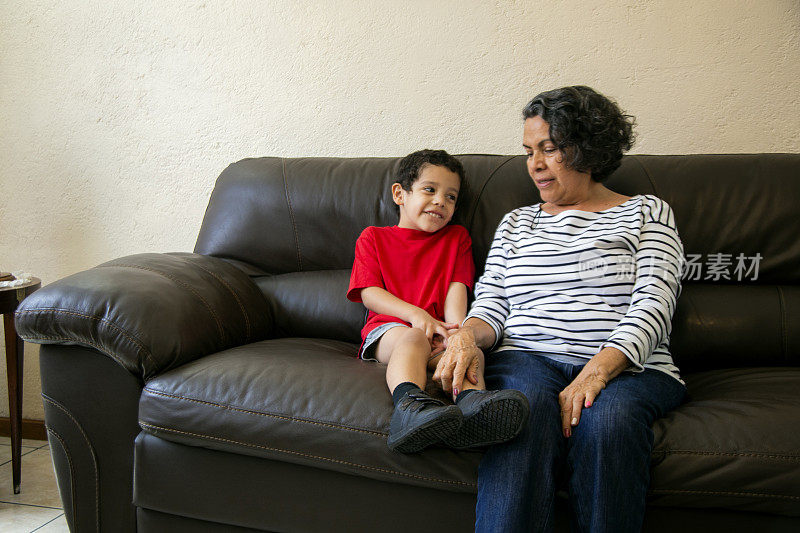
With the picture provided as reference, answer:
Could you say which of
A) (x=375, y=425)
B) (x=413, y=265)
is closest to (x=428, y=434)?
(x=375, y=425)

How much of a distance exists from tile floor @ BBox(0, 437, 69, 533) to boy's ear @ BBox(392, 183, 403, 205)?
1.32 meters

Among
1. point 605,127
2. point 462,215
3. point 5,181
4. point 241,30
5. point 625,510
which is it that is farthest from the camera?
point 5,181

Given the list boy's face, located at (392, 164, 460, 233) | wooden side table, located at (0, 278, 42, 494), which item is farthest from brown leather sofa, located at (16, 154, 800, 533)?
wooden side table, located at (0, 278, 42, 494)

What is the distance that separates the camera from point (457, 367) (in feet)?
4.17

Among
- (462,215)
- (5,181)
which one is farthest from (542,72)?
(5,181)

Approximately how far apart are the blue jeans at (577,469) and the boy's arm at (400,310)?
0.38m

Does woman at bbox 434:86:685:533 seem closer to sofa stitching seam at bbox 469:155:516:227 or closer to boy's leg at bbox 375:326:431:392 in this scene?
boy's leg at bbox 375:326:431:392

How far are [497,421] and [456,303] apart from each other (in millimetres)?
619

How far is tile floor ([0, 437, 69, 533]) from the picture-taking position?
1.76 meters

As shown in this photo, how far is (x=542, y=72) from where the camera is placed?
2090mm

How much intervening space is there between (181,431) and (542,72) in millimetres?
1588

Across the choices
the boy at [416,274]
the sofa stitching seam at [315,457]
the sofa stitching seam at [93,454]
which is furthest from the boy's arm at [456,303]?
the sofa stitching seam at [93,454]

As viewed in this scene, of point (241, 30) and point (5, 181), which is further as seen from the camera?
point (5, 181)

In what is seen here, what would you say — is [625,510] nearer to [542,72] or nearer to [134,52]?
[542,72]
